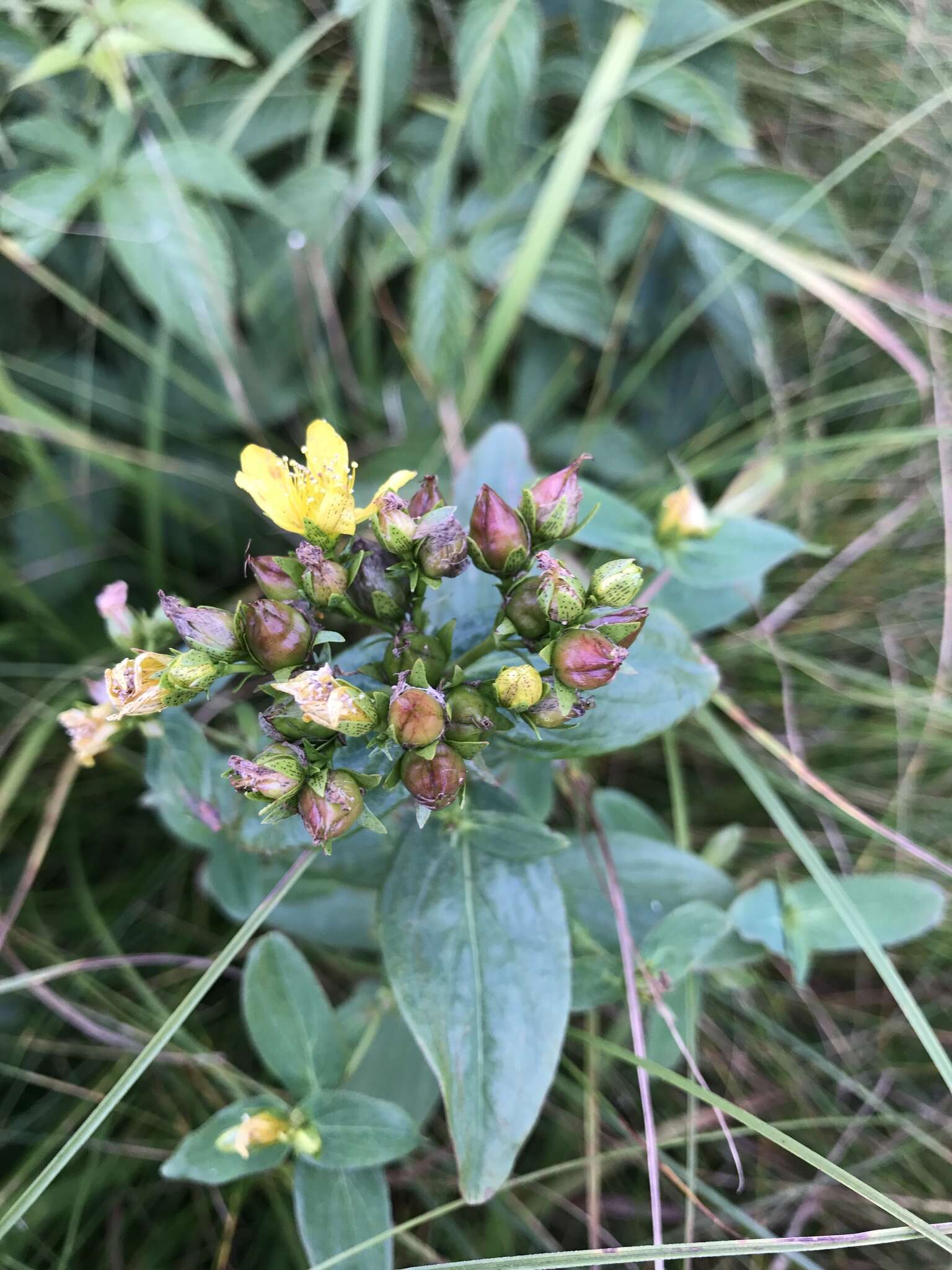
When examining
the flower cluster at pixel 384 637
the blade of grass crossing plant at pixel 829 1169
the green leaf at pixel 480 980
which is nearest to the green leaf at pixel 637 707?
the flower cluster at pixel 384 637

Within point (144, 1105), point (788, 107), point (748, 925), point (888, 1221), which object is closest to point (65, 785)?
point (144, 1105)

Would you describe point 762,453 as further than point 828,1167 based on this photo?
Yes

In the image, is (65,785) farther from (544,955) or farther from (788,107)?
(788,107)

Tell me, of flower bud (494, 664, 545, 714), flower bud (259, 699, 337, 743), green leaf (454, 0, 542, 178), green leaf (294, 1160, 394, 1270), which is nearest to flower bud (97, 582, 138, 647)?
flower bud (259, 699, 337, 743)

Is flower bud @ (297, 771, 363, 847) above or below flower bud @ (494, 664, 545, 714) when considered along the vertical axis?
below

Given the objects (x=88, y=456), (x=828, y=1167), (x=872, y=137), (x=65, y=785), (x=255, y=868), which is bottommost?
(x=828, y=1167)

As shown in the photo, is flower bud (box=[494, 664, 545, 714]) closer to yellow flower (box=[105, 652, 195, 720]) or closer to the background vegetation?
yellow flower (box=[105, 652, 195, 720])
